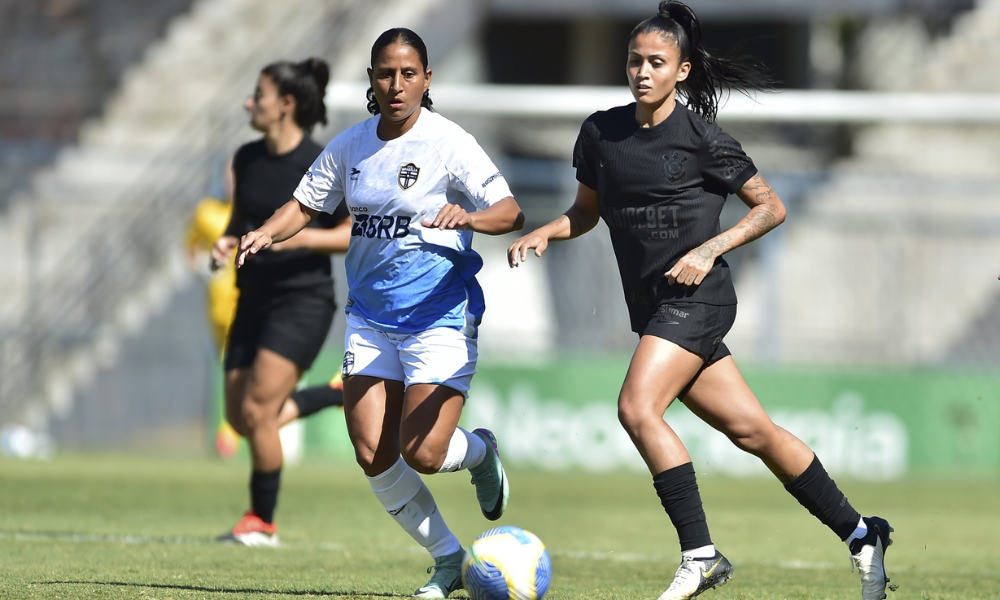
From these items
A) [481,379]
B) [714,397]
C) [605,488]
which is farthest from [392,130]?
[481,379]

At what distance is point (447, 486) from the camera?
1307cm

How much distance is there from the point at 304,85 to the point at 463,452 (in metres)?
2.93

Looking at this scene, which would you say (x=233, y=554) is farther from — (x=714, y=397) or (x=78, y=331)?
(x=78, y=331)

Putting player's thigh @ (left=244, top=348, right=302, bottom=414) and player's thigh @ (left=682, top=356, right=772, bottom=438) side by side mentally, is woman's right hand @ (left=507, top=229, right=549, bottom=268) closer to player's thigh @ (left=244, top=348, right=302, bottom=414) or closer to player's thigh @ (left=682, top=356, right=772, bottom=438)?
player's thigh @ (left=682, top=356, right=772, bottom=438)

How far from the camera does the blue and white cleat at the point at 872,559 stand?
18.7 ft

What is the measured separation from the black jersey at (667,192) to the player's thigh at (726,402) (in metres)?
0.30

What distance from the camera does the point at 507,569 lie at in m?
5.52

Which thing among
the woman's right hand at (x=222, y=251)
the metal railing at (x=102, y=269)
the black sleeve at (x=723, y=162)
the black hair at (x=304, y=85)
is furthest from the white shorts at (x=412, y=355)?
the metal railing at (x=102, y=269)

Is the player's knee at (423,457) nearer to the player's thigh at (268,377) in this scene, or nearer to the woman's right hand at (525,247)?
the woman's right hand at (525,247)

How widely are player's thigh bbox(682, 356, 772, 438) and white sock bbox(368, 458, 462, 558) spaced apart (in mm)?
1190

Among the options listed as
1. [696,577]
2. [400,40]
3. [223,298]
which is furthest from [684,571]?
[223,298]

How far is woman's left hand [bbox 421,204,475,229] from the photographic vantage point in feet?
17.8

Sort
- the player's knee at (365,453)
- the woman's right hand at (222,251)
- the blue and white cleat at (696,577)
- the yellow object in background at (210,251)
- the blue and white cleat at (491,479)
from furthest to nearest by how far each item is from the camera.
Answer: the yellow object in background at (210,251) < the woman's right hand at (222,251) < the blue and white cleat at (491,479) < the player's knee at (365,453) < the blue and white cleat at (696,577)

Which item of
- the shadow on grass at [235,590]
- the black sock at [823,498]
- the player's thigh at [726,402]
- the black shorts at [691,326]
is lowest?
the shadow on grass at [235,590]
